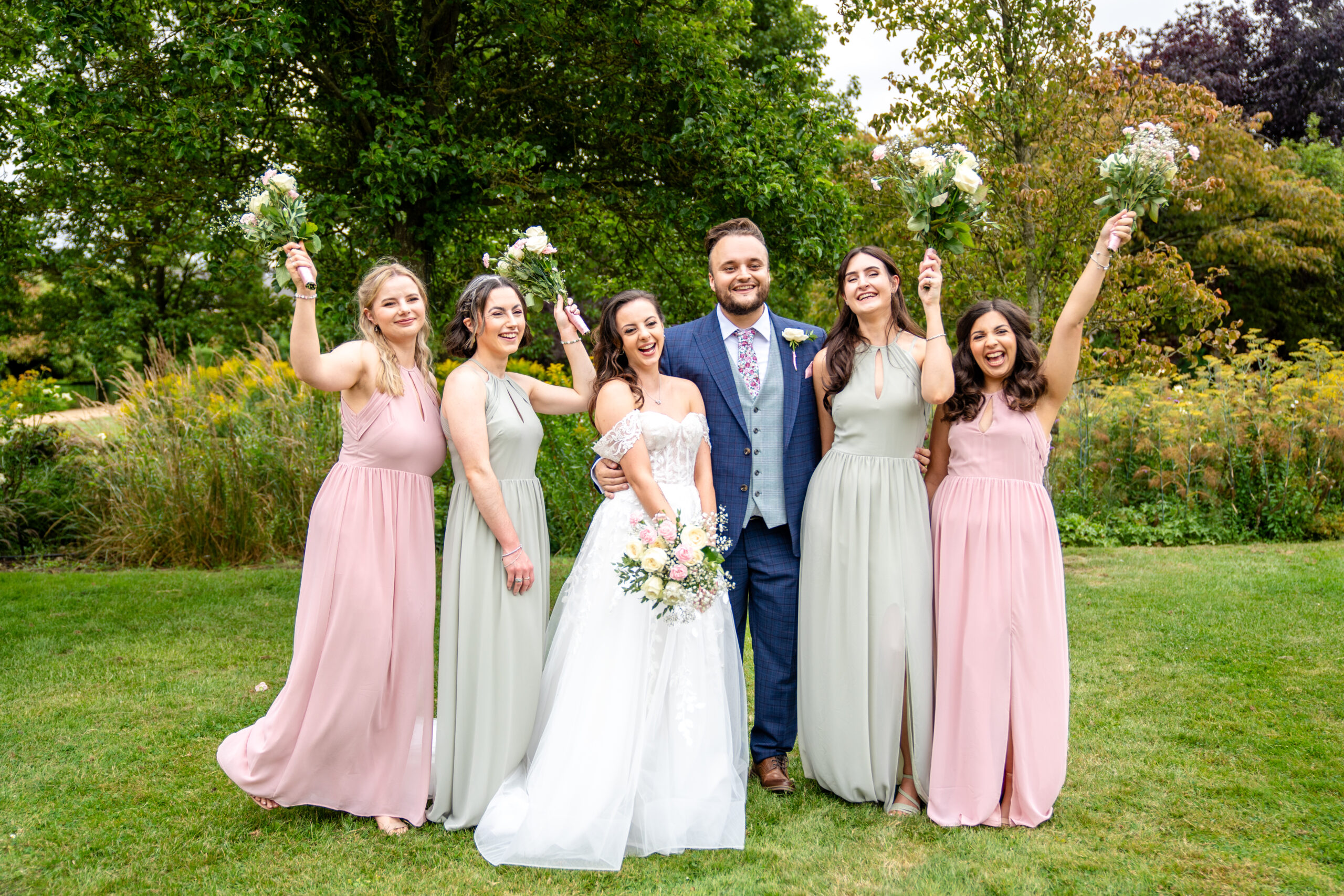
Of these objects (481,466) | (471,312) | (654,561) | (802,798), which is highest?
(471,312)

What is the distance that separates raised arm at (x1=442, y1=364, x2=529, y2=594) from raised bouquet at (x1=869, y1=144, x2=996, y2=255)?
68.8 inches

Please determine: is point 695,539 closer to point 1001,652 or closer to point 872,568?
point 872,568

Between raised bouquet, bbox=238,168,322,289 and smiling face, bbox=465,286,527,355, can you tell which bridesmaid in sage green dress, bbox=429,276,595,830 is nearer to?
smiling face, bbox=465,286,527,355

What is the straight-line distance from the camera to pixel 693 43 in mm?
6297

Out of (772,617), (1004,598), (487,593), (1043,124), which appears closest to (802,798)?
(772,617)

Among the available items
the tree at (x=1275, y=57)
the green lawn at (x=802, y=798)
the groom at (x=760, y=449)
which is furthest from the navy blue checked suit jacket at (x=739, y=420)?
the tree at (x=1275, y=57)

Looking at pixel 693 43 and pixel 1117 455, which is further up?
pixel 693 43

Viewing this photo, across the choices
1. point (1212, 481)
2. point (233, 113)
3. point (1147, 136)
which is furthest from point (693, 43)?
point (1212, 481)

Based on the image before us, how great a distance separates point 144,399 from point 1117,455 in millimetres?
9693

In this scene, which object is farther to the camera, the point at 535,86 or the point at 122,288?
the point at 122,288

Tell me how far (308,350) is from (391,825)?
1.85 metres

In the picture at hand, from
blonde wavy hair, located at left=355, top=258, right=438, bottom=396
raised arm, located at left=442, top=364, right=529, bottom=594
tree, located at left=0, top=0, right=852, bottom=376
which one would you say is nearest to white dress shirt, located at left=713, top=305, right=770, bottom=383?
raised arm, located at left=442, top=364, right=529, bottom=594

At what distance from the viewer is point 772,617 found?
4.27m

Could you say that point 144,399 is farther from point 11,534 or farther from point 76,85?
point 76,85
